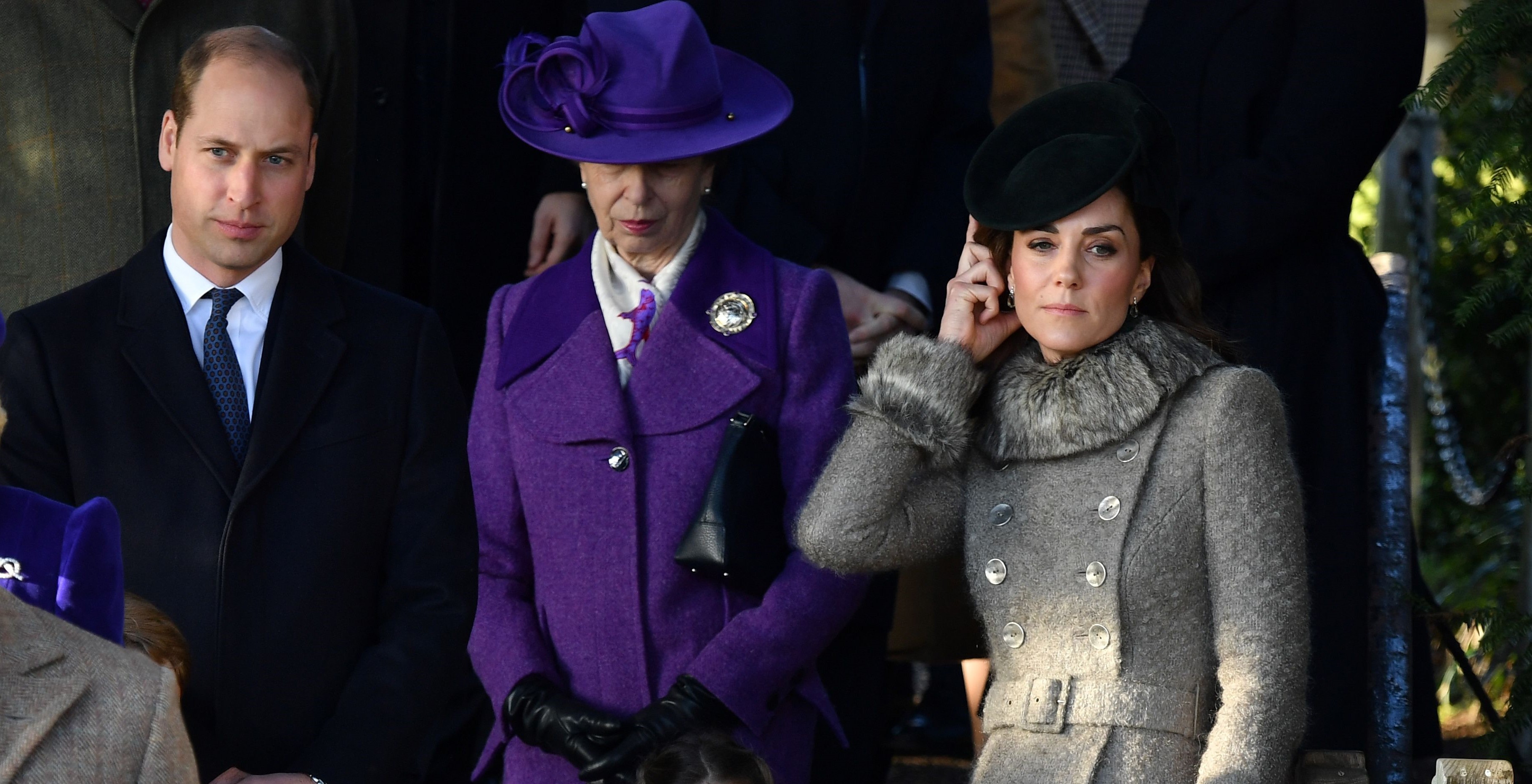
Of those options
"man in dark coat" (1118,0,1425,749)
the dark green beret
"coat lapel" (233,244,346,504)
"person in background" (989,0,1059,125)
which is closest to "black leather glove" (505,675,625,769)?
"coat lapel" (233,244,346,504)

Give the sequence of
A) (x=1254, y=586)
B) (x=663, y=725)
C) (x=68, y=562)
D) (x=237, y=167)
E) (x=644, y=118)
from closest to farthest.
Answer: (x=68, y=562) < (x=1254, y=586) < (x=237, y=167) < (x=663, y=725) < (x=644, y=118)

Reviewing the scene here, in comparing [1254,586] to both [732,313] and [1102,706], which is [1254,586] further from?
[732,313]

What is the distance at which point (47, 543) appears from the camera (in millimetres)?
2311

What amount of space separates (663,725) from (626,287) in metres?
0.94

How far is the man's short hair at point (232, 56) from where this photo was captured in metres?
3.16

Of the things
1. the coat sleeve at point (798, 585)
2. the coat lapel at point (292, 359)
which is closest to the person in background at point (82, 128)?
the coat lapel at point (292, 359)

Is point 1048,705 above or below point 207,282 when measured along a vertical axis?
below

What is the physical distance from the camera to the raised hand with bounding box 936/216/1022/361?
3.30 m

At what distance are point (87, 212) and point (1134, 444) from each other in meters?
2.25

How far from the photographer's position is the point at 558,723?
349 cm

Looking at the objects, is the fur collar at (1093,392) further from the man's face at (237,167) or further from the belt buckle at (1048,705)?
the man's face at (237,167)

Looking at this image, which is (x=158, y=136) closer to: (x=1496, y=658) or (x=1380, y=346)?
(x=1380, y=346)

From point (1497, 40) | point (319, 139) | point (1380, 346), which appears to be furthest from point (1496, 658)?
point (319, 139)

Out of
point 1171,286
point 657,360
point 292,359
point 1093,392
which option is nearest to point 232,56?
point 292,359
